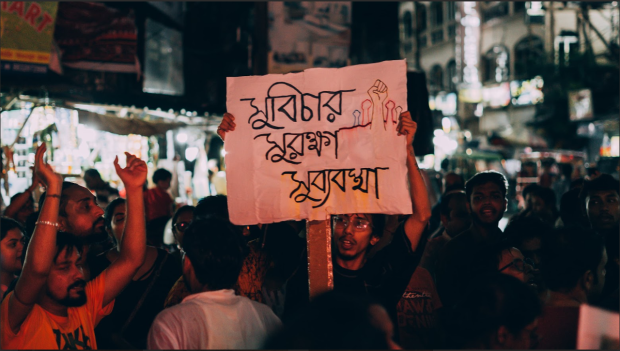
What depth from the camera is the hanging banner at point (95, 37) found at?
10633 mm

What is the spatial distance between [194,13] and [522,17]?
99.0 ft

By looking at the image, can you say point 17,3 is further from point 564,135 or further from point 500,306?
point 564,135

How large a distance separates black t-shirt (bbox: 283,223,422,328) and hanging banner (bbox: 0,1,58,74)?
594 cm

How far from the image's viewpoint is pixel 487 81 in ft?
141

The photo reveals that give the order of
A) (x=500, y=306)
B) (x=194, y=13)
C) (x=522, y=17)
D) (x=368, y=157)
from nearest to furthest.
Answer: (x=500, y=306) < (x=368, y=157) < (x=194, y=13) < (x=522, y=17)

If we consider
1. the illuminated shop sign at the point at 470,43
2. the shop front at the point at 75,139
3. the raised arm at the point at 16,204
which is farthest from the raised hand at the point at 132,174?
the illuminated shop sign at the point at 470,43

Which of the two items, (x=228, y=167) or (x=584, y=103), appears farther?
(x=584, y=103)

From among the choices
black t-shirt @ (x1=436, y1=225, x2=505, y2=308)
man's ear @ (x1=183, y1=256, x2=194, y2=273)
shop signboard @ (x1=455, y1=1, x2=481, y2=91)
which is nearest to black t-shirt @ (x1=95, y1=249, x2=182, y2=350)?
man's ear @ (x1=183, y1=256, x2=194, y2=273)

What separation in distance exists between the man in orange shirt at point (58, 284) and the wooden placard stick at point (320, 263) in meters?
0.91

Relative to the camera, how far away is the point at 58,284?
8.79 feet

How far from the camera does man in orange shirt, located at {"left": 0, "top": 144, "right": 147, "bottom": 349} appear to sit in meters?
2.54

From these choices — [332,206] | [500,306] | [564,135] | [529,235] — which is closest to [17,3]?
[332,206]

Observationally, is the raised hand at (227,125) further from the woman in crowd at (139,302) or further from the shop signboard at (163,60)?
the shop signboard at (163,60)

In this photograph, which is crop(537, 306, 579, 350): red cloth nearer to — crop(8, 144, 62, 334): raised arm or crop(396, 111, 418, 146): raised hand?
crop(396, 111, 418, 146): raised hand
